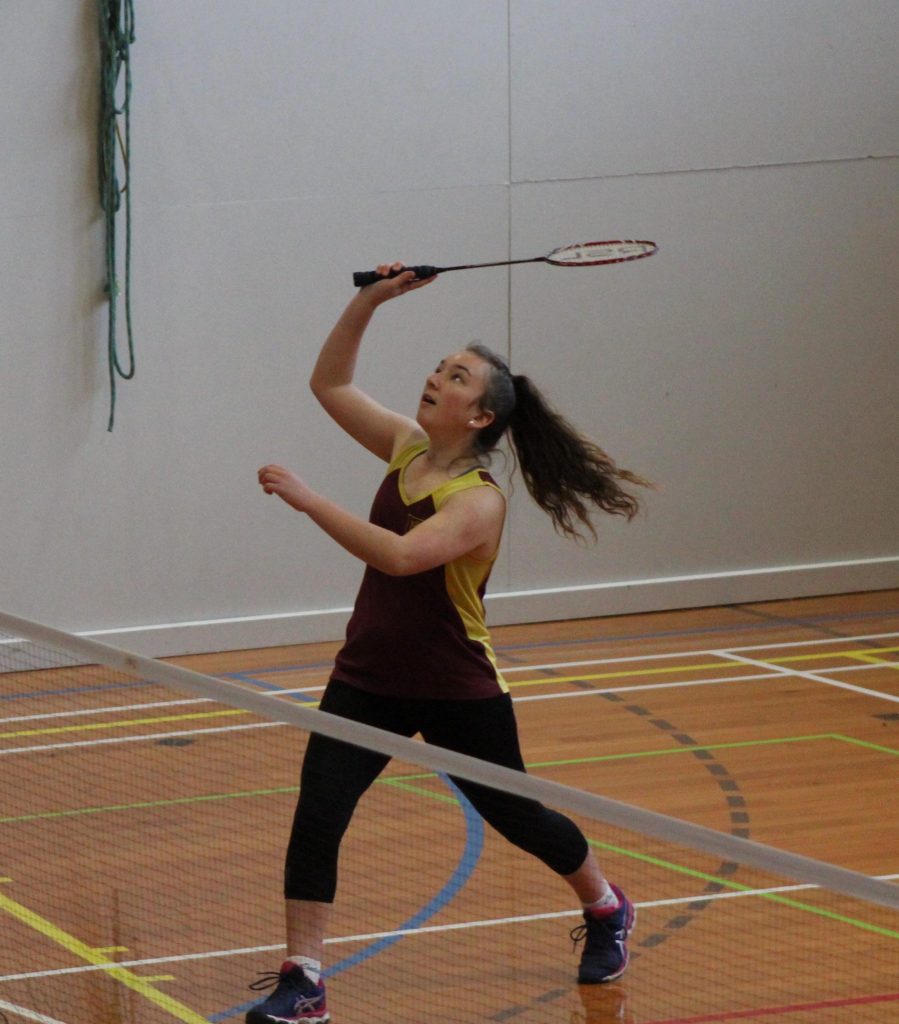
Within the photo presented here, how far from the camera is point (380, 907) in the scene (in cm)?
437

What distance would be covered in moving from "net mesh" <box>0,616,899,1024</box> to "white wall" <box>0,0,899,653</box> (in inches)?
71.2

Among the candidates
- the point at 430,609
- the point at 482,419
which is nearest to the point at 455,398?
the point at 482,419

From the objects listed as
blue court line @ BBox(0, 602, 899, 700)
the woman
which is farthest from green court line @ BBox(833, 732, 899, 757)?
the woman

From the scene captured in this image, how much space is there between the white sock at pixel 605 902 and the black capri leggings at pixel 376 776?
113 mm

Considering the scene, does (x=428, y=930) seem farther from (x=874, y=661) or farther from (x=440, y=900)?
(x=874, y=661)

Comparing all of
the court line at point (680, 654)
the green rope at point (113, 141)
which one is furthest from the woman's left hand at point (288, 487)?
the green rope at point (113, 141)

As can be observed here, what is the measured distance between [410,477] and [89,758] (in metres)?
2.41

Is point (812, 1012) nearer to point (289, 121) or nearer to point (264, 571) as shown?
point (264, 571)

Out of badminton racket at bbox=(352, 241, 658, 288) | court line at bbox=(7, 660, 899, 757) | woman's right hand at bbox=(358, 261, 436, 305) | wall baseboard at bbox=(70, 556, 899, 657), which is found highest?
badminton racket at bbox=(352, 241, 658, 288)

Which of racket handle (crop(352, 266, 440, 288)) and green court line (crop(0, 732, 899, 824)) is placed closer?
racket handle (crop(352, 266, 440, 288))

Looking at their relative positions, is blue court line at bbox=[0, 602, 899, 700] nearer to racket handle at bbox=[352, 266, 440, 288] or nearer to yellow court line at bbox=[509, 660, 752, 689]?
yellow court line at bbox=[509, 660, 752, 689]

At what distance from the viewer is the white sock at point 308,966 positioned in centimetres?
356

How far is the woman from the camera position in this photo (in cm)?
355

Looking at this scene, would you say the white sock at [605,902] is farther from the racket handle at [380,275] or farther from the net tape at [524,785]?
the racket handle at [380,275]
